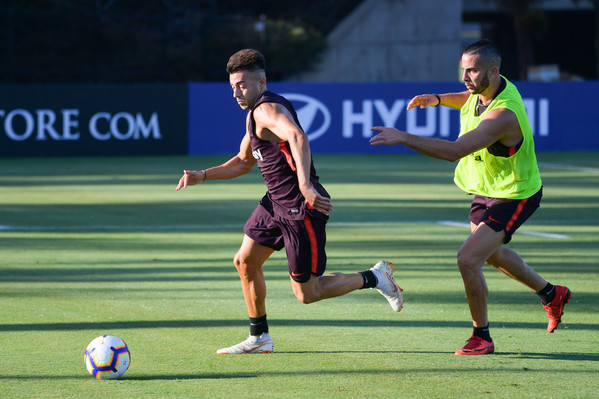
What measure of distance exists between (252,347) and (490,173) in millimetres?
1986

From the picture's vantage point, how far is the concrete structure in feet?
132

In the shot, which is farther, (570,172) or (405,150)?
(405,150)

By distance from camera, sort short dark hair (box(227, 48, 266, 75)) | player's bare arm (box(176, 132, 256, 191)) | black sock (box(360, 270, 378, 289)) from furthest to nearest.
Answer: player's bare arm (box(176, 132, 256, 191)) → black sock (box(360, 270, 378, 289)) → short dark hair (box(227, 48, 266, 75))

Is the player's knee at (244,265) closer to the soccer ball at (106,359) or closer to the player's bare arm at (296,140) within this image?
the player's bare arm at (296,140)

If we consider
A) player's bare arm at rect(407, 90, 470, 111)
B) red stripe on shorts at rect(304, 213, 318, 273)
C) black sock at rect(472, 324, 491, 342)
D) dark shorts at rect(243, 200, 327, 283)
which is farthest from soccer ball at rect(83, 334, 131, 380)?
player's bare arm at rect(407, 90, 470, 111)

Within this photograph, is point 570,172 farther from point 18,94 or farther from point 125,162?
point 18,94

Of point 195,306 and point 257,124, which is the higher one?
point 257,124

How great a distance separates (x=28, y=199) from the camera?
17516mm

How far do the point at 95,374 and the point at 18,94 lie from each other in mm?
20921

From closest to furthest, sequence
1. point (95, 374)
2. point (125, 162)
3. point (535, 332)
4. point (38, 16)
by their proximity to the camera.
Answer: point (95, 374), point (535, 332), point (125, 162), point (38, 16)

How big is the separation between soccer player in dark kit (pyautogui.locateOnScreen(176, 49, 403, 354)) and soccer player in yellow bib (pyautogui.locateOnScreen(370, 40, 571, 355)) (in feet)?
2.86

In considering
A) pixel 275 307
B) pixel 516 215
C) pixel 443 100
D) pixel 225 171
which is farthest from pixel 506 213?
pixel 275 307

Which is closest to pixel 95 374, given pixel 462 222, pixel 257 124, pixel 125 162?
Result: pixel 257 124

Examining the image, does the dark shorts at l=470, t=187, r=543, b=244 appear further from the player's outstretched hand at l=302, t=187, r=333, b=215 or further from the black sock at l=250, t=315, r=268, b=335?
the black sock at l=250, t=315, r=268, b=335
